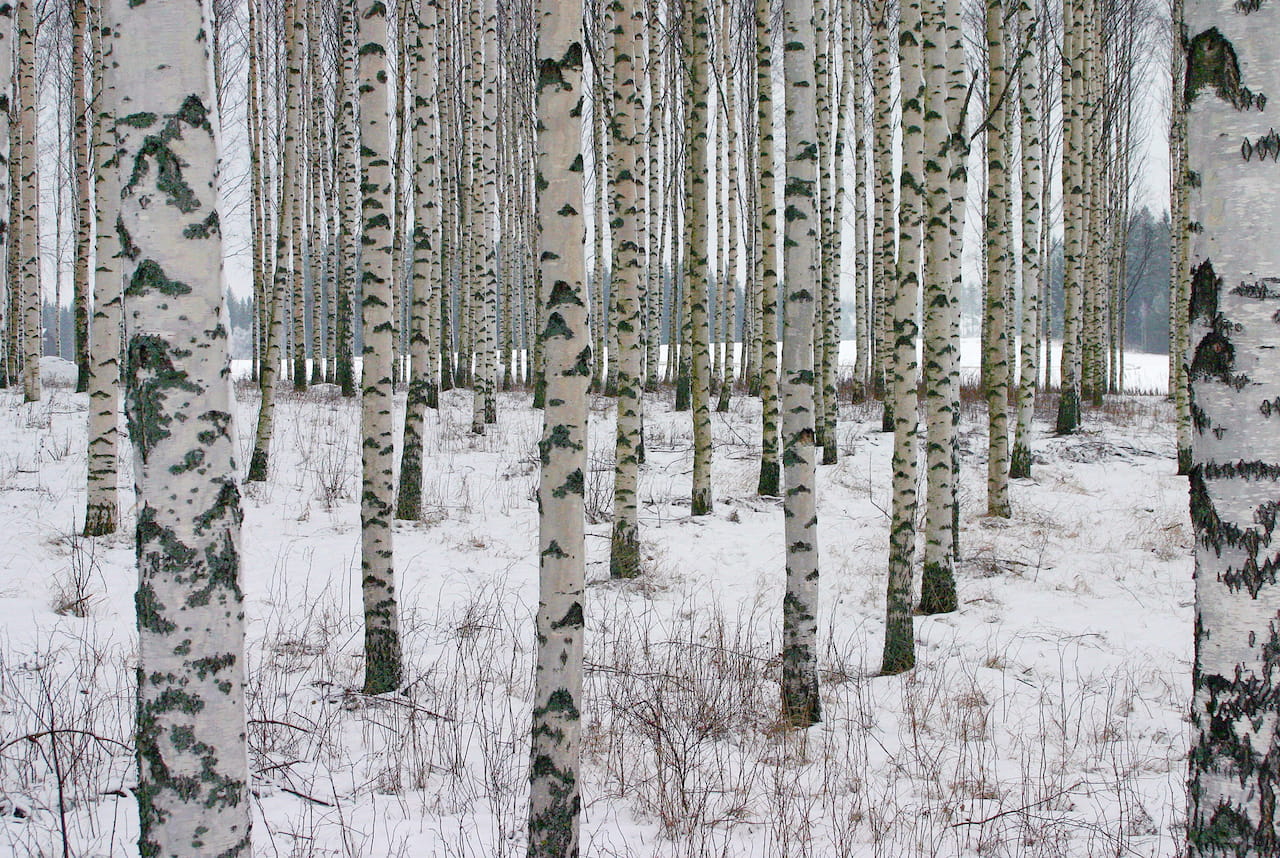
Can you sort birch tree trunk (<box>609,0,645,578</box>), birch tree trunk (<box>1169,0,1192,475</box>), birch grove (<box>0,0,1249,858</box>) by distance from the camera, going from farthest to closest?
birch tree trunk (<box>1169,0,1192,475</box>) < birch tree trunk (<box>609,0,645,578</box>) < birch grove (<box>0,0,1249,858</box>)

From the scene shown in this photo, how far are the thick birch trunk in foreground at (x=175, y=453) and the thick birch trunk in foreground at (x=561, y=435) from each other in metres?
1.00

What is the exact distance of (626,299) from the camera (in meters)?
7.03

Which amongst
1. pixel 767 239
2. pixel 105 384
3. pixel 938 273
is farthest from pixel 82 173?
pixel 938 273

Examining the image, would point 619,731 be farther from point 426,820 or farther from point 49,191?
point 49,191

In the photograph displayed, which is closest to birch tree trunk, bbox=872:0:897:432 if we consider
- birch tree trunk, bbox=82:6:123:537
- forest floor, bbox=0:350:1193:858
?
forest floor, bbox=0:350:1193:858

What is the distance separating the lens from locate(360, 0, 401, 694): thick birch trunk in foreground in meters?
4.45

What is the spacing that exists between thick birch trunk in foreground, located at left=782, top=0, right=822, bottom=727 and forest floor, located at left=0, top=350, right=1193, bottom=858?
0.32 metres

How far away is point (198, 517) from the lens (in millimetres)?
1987

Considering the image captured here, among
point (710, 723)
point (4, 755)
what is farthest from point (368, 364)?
point (710, 723)

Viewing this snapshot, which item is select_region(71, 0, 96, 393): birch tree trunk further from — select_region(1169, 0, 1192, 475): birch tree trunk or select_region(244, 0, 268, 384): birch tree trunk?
select_region(1169, 0, 1192, 475): birch tree trunk

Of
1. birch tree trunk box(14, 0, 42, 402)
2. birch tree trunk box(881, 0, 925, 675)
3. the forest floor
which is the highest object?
birch tree trunk box(14, 0, 42, 402)

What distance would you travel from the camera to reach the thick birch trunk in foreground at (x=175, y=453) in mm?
1945

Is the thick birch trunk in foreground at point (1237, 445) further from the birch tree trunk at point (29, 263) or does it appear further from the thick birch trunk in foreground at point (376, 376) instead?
the birch tree trunk at point (29, 263)

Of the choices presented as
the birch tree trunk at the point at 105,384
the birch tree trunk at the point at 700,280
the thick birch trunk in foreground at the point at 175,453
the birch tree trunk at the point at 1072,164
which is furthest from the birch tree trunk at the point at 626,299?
the birch tree trunk at the point at 1072,164
